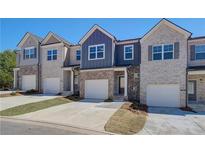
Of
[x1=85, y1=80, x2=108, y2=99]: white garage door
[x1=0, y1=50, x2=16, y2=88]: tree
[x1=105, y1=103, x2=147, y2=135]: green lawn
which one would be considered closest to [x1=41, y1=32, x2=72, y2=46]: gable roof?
[x1=85, y1=80, x2=108, y2=99]: white garage door

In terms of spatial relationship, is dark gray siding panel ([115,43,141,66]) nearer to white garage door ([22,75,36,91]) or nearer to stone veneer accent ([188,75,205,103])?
stone veneer accent ([188,75,205,103])

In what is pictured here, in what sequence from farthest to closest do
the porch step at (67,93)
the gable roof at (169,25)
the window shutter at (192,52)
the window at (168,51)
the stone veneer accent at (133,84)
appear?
the porch step at (67,93) < the stone veneer accent at (133,84) < the window shutter at (192,52) < the window at (168,51) < the gable roof at (169,25)

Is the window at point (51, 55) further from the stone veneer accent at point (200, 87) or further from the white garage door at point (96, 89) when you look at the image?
the stone veneer accent at point (200, 87)

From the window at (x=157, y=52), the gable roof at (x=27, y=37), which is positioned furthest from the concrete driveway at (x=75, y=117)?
the gable roof at (x=27, y=37)

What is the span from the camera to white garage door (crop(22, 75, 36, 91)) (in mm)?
27438

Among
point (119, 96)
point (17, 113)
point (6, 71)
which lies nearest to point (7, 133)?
point (17, 113)

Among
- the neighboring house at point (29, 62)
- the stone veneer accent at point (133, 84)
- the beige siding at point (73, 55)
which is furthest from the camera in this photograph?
the neighboring house at point (29, 62)

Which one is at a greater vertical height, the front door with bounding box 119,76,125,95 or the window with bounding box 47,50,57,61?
the window with bounding box 47,50,57,61

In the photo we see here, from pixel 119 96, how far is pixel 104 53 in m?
5.02

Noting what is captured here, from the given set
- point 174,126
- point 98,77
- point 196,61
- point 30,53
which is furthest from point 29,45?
point 174,126

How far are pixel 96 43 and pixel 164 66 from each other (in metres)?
7.98

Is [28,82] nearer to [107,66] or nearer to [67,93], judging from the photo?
[67,93]

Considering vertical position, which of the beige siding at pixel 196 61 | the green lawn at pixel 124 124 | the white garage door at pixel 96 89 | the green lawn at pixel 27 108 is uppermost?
the beige siding at pixel 196 61

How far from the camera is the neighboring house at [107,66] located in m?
→ 21.0
